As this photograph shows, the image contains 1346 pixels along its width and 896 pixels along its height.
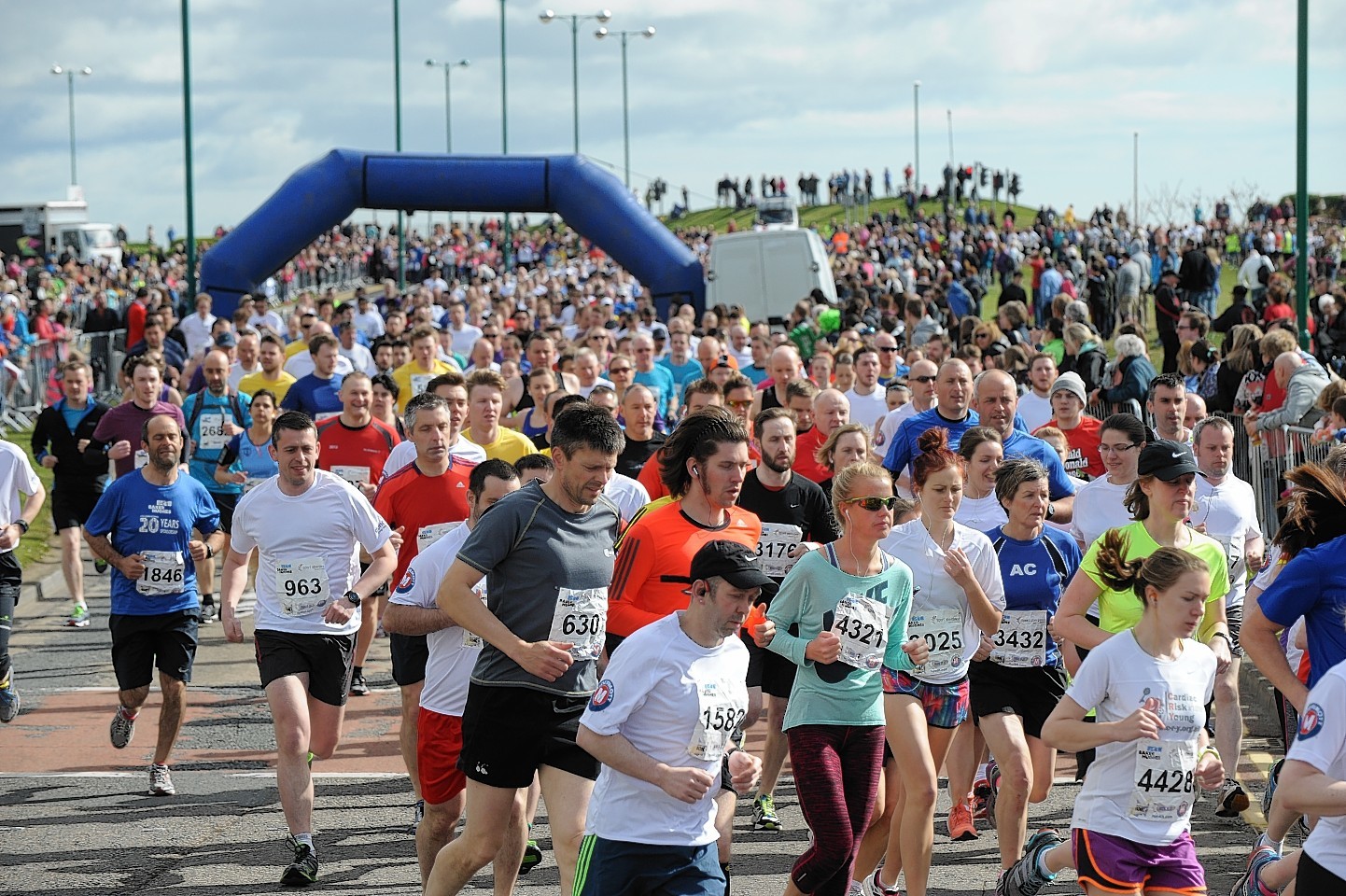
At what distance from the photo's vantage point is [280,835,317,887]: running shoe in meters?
7.14

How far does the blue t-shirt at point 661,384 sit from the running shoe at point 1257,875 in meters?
8.84

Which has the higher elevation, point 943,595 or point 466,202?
point 466,202

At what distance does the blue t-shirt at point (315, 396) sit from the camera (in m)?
13.1

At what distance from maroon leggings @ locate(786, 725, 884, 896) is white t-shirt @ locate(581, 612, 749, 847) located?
1261 mm

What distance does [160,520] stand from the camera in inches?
357

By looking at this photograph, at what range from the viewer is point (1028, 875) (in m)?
6.25

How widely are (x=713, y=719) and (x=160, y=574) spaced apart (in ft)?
16.4

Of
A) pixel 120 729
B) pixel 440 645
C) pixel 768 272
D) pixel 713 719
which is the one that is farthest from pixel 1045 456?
pixel 768 272

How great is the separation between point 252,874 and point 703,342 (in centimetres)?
901

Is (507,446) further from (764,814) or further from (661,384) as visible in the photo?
(661,384)

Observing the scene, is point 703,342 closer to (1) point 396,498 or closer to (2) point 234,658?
(2) point 234,658

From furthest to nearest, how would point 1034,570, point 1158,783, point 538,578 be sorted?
point 1034,570 → point 538,578 → point 1158,783

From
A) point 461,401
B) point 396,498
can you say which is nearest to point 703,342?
point 461,401

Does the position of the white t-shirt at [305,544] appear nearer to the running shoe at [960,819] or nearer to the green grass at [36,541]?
the running shoe at [960,819]
